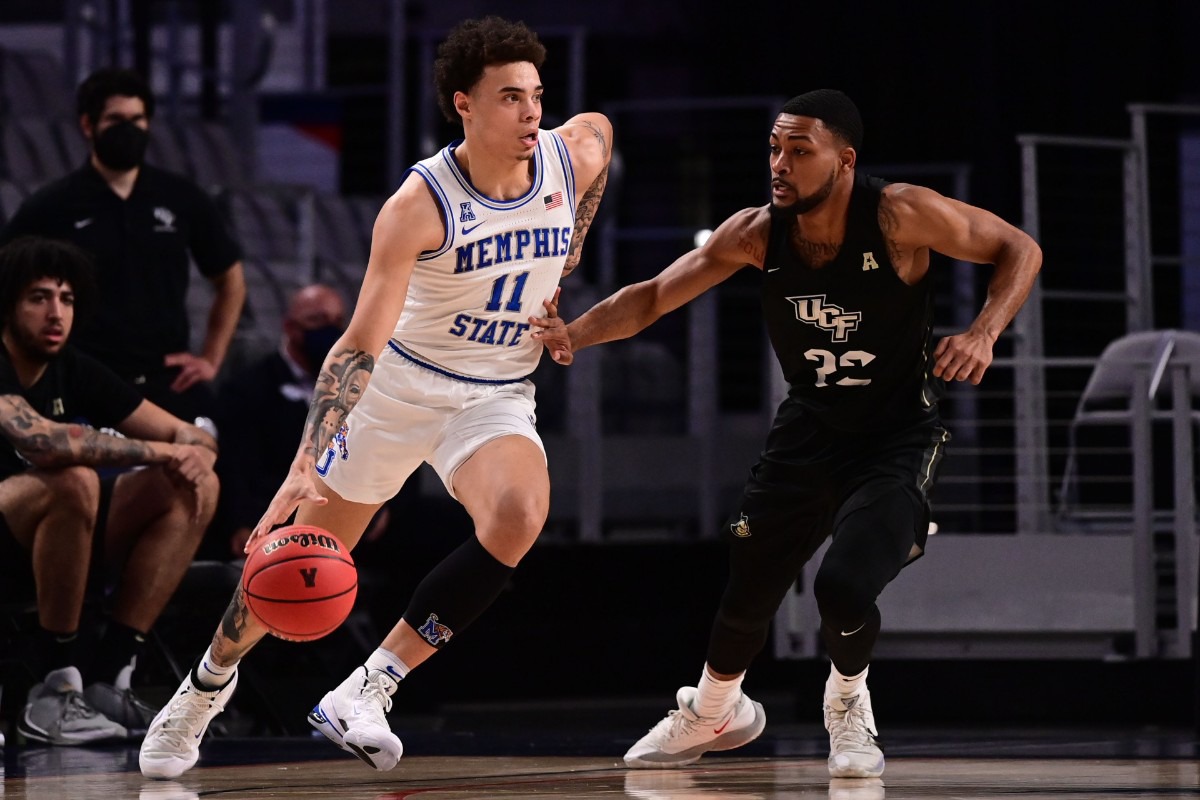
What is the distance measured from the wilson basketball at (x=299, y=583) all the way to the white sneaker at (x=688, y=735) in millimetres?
1049

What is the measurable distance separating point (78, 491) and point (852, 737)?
8.29 feet

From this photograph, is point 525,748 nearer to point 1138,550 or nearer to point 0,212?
point 1138,550

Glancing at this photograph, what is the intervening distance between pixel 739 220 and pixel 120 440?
2.20 meters

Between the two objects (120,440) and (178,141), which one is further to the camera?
(178,141)

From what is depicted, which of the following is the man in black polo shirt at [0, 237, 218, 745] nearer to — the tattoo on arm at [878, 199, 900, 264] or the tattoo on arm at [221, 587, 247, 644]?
the tattoo on arm at [221, 587, 247, 644]

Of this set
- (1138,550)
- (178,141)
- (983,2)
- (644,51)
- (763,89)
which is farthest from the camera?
(644,51)

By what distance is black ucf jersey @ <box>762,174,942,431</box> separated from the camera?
4.39m

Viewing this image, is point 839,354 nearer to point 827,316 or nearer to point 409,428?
point 827,316

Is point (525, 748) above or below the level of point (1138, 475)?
below

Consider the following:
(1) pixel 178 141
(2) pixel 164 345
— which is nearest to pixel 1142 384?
(2) pixel 164 345

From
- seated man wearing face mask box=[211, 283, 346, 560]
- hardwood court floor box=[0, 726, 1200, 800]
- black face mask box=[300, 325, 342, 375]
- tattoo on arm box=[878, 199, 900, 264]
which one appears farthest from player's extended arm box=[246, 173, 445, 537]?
black face mask box=[300, 325, 342, 375]

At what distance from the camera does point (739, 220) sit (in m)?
4.55

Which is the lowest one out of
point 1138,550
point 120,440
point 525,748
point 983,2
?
point 525,748

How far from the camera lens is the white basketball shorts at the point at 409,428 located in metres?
4.41
